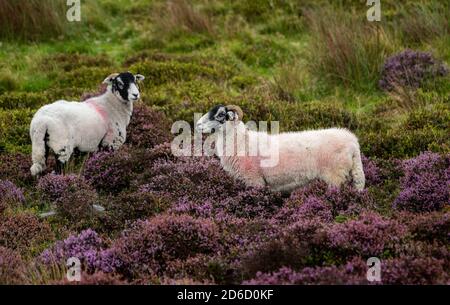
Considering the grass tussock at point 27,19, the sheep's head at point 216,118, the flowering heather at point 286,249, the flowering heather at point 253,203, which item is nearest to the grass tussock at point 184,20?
the grass tussock at point 27,19

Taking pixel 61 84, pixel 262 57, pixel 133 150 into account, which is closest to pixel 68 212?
pixel 133 150

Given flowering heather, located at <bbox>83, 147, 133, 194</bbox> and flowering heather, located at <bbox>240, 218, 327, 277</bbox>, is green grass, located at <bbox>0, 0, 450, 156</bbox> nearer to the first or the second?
flowering heather, located at <bbox>83, 147, 133, 194</bbox>

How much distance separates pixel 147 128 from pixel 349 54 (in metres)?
5.31

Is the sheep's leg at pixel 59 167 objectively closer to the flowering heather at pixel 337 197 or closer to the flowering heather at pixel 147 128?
the flowering heather at pixel 147 128

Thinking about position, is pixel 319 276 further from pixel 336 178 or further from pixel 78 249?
pixel 78 249

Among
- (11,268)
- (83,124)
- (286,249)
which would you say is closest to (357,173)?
(286,249)

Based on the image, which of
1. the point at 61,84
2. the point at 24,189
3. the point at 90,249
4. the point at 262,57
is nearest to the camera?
the point at 90,249

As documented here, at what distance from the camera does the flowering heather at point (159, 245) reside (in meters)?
7.14

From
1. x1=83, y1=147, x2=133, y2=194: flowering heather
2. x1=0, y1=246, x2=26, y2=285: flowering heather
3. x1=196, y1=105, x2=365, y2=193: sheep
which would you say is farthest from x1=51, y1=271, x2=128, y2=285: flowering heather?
x1=83, y1=147, x2=133, y2=194: flowering heather

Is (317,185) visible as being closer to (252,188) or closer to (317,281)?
(252,188)

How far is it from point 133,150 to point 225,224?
3.16m

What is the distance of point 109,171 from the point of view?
9.95m

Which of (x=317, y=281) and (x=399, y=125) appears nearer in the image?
(x=317, y=281)

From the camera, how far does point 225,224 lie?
8078 millimetres
